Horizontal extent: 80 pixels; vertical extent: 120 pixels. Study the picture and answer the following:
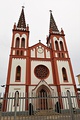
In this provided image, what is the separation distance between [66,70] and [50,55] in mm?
4470

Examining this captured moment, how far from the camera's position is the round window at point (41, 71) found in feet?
57.2

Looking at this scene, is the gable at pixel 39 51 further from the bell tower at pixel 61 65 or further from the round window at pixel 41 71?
the round window at pixel 41 71

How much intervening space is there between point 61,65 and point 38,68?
14.7 feet

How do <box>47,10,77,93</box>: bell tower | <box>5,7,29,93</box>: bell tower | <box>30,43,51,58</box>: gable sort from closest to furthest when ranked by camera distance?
<box>5,7,29,93</box>: bell tower
<box>47,10,77,93</box>: bell tower
<box>30,43,51,58</box>: gable

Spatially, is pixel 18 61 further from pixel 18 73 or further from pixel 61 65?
pixel 61 65

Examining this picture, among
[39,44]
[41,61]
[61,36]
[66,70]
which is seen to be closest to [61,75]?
[66,70]

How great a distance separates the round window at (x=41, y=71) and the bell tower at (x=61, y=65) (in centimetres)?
154

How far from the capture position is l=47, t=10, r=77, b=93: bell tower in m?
16.5

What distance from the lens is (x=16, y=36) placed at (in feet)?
68.1

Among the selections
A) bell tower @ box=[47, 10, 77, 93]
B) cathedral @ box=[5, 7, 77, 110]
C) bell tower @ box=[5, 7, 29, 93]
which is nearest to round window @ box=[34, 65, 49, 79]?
cathedral @ box=[5, 7, 77, 110]

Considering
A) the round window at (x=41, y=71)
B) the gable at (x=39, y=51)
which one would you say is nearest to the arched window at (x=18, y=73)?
the round window at (x=41, y=71)

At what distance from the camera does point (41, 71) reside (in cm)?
1792

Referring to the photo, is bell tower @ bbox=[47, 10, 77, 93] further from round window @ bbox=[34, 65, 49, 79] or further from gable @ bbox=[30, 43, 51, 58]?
round window @ bbox=[34, 65, 49, 79]

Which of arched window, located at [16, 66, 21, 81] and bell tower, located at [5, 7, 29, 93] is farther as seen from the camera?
arched window, located at [16, 66, 21, 81]
